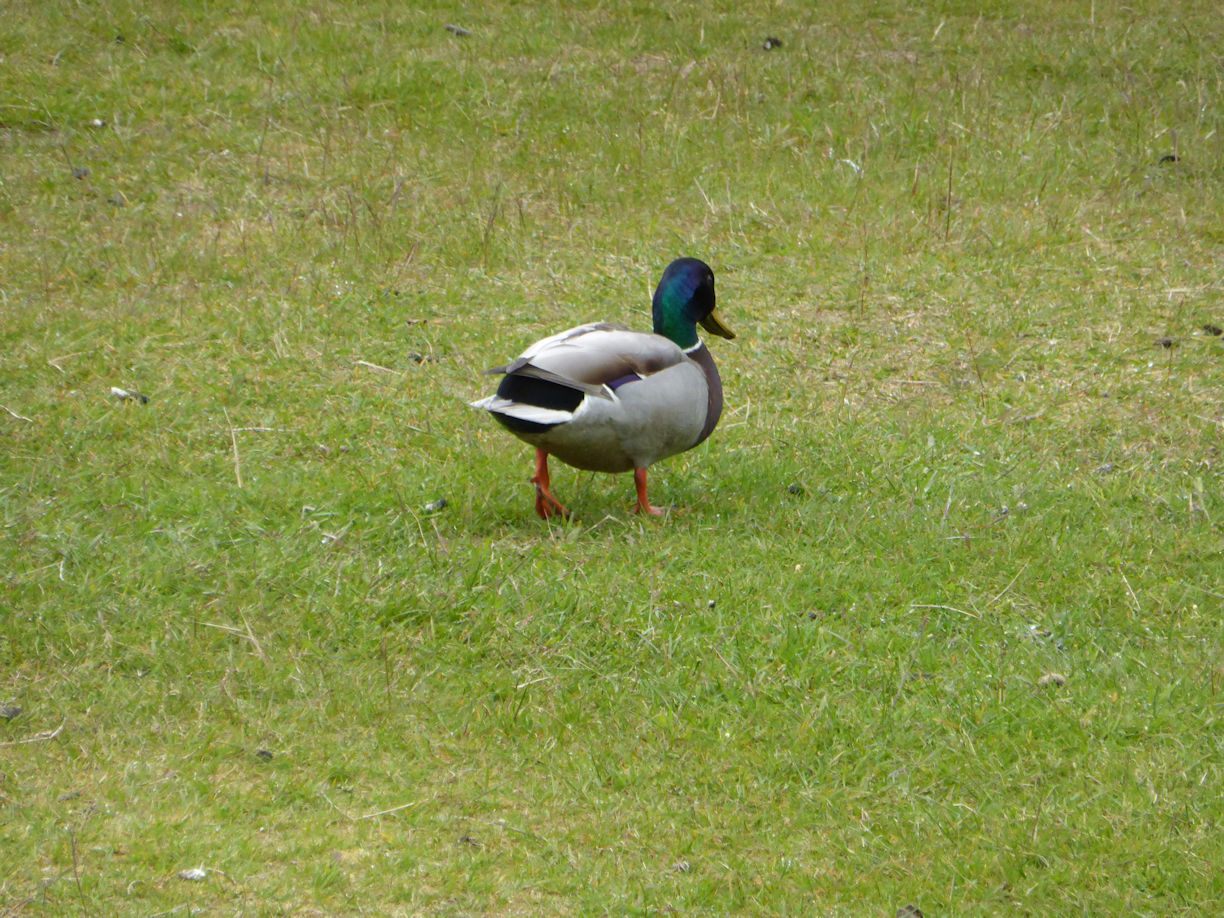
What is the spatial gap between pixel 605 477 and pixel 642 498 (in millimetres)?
686

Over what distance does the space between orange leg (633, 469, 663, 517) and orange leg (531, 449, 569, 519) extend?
306mm

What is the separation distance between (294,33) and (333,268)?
370 cm

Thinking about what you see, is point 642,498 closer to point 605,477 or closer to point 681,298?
point 605,477

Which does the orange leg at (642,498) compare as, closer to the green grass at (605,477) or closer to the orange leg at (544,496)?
the green grass at (605,477)

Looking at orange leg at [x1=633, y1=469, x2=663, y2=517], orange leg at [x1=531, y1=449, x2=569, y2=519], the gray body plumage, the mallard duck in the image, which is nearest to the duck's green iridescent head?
the mallard duck

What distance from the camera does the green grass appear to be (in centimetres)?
393

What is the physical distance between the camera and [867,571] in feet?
17.3

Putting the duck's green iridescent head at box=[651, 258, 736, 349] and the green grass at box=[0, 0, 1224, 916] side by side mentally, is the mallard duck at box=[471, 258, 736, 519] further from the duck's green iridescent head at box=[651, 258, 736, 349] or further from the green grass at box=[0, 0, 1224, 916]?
the green grass at box=[0, 0, 1224, 916]

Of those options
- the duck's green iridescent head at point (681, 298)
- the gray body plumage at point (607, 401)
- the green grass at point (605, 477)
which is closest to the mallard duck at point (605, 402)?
the gray body plumage at point (607, 401)

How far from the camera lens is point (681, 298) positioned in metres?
6.14

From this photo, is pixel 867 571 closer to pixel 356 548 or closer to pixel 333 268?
pixel 356 548

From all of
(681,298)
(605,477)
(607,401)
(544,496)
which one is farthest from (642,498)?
(681,298)

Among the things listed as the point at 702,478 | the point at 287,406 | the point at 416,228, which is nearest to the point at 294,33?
the point at 416,228

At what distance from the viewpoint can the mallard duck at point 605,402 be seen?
5348 mm
